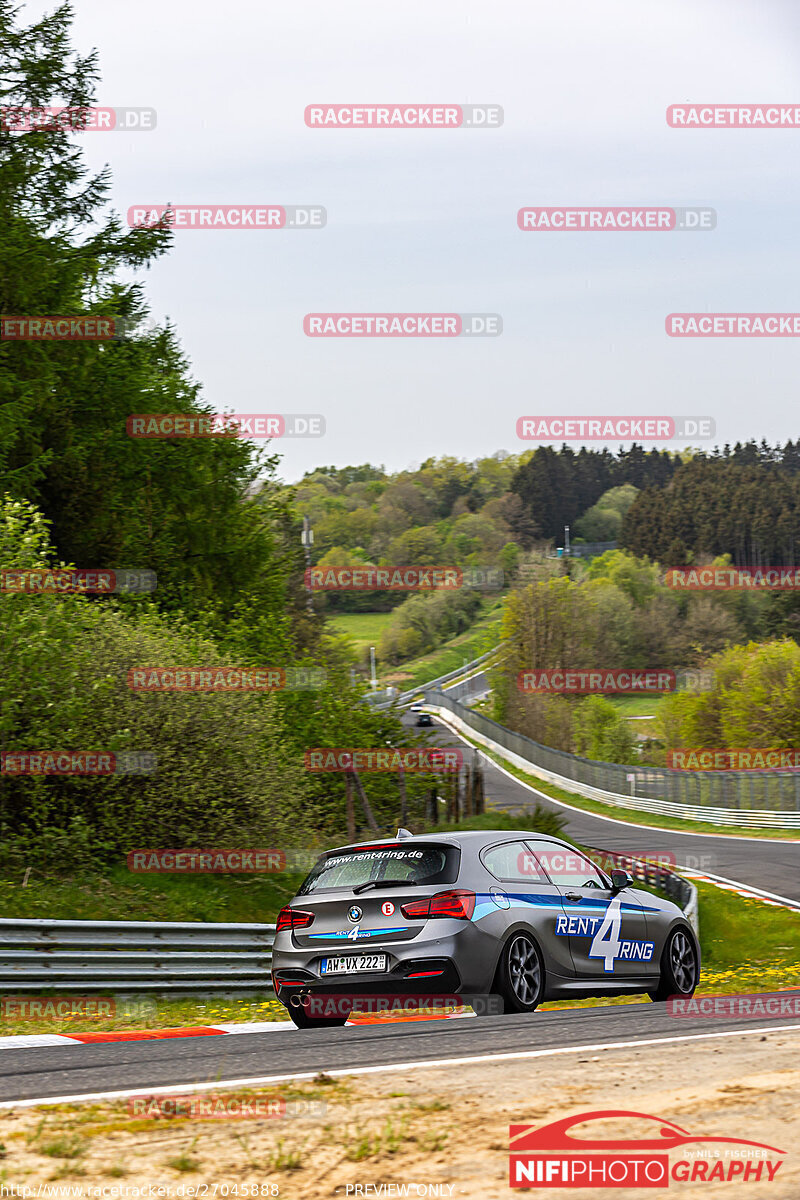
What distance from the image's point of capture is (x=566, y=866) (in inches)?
397

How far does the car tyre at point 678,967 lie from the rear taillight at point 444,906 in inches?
105

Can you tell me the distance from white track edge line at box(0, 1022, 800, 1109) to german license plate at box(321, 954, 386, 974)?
192 cm

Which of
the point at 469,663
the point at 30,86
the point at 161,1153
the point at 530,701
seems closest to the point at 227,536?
the point at 30,86

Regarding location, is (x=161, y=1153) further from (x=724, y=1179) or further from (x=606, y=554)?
(x=606, y=554)

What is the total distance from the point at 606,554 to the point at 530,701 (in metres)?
61.5

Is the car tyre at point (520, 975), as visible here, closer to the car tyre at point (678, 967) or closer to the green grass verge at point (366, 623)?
the car tyre at point (678, 967)

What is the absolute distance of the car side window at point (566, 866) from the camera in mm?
9914

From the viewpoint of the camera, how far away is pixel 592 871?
1049 centimetres

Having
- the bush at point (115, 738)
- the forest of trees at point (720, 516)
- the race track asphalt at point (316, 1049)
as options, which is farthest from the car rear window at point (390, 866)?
the forest of trees at point (720, 516)

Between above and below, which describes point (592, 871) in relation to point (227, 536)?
below

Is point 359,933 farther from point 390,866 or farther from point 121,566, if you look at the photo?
point 121,566

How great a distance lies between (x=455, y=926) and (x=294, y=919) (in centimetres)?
132

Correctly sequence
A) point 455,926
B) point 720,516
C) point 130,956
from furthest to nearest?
point 720,516
point 130,956
point 455,926

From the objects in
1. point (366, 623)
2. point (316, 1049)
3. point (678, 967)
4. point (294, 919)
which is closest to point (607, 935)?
point (678, 967)
